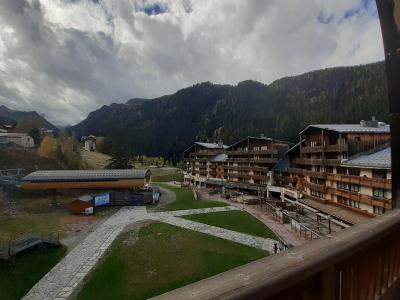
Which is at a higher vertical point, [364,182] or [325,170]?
[325,170]

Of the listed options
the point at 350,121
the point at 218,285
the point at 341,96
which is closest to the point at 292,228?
the point at 218,285

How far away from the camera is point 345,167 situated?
29328mm

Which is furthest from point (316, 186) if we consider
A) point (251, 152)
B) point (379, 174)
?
point (251, 152)

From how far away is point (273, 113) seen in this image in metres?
156

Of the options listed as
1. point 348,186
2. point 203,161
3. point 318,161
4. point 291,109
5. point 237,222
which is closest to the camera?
point 348,186

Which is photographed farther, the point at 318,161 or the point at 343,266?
the point at 318,161

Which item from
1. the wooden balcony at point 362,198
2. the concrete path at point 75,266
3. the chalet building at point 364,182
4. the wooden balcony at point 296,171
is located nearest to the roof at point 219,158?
the wooden balcony at point 296,171

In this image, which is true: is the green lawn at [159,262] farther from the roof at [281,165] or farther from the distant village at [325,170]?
the roof at [281,165]

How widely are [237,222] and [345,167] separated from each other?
13.8 m

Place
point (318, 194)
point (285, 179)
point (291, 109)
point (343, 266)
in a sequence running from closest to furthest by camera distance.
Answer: point (343, 266)
point (318, 194)
point (285, 179)
point (291, 109)

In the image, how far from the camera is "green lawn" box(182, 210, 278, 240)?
28.8 m

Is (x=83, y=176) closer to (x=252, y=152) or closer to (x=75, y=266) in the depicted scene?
(x=75, y=266)

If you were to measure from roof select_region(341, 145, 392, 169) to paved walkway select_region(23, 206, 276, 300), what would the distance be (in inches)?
457

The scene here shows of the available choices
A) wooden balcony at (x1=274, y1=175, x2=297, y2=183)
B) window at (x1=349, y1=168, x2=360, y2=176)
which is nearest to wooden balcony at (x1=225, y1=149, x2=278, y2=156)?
wooden balcony at (x1=274, y1=175, x2=297, y2=183)
